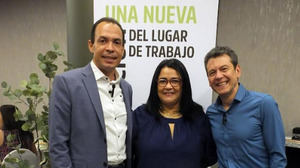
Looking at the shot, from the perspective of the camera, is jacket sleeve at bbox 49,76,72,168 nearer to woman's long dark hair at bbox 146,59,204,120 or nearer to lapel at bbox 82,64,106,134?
lapel at bbox 82,64,106,134

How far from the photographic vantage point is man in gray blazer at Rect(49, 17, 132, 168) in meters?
1.35

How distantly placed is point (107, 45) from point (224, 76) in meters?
0.70

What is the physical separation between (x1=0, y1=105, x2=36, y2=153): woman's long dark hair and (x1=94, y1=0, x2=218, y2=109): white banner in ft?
3.63

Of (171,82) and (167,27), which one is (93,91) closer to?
(171,82)

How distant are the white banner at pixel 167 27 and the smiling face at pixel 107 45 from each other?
23.7 inches

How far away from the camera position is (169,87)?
5.65 ft

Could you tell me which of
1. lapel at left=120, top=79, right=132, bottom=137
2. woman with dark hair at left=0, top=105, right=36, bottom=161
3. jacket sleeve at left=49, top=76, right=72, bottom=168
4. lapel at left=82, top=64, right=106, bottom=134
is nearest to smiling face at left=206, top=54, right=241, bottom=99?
lapel at left=120, top=79, right=132, bottom=137

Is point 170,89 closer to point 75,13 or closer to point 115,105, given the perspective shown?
point 115,105

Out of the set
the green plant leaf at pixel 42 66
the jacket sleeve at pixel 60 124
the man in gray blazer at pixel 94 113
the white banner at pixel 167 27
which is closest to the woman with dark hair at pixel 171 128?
the man in gray blazer at pixel 94 113

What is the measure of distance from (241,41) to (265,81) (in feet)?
1.84

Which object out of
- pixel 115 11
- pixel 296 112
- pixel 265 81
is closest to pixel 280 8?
pixel 265 81

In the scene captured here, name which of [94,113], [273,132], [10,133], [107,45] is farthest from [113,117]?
[10,133]

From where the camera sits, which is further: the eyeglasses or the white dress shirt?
the eyeglasses

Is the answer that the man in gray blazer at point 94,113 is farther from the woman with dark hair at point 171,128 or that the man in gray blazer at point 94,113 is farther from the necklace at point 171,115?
the necklace at point 171,115
